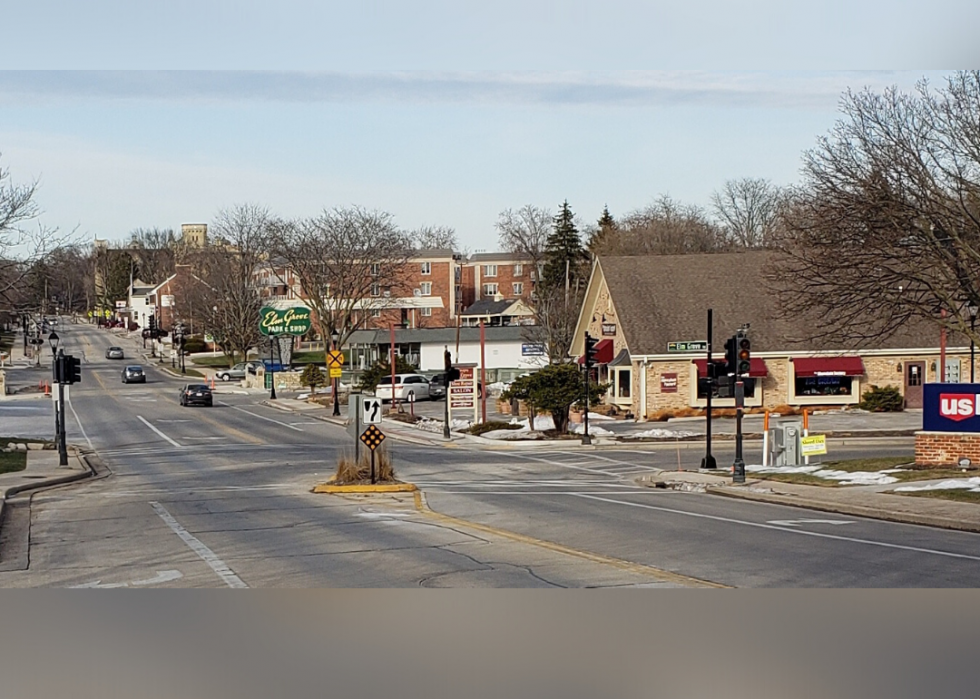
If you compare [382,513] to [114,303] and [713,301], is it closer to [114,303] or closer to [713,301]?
[713,301]

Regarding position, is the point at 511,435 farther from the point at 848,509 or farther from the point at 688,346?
the point at 848,509

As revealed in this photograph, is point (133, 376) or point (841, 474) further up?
point (133, 376)

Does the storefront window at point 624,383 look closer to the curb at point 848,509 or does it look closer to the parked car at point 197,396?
the parked car at point 197,396

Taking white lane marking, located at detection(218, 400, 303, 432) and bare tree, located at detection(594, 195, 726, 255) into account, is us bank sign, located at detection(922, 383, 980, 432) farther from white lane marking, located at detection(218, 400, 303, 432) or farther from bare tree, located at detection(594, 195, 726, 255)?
bare tree, located at detection(594, 195, 726, 255)

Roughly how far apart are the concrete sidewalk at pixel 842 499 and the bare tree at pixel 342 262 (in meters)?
54.3

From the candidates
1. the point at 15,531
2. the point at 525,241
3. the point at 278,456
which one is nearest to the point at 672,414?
the point at 278,456

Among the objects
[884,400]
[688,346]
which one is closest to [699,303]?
[688,346]

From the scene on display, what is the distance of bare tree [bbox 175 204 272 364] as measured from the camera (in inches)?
3853

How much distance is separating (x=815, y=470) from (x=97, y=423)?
39960mm

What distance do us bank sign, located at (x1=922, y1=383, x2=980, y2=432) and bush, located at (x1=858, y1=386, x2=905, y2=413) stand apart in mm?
29069

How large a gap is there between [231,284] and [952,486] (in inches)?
3250

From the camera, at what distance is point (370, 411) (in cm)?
2700

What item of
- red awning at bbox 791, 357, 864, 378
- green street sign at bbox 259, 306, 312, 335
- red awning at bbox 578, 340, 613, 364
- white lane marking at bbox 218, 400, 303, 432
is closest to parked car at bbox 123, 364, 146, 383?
green street sign at bbox 259, 306, 312, 335

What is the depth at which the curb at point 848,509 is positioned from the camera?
786 inches
